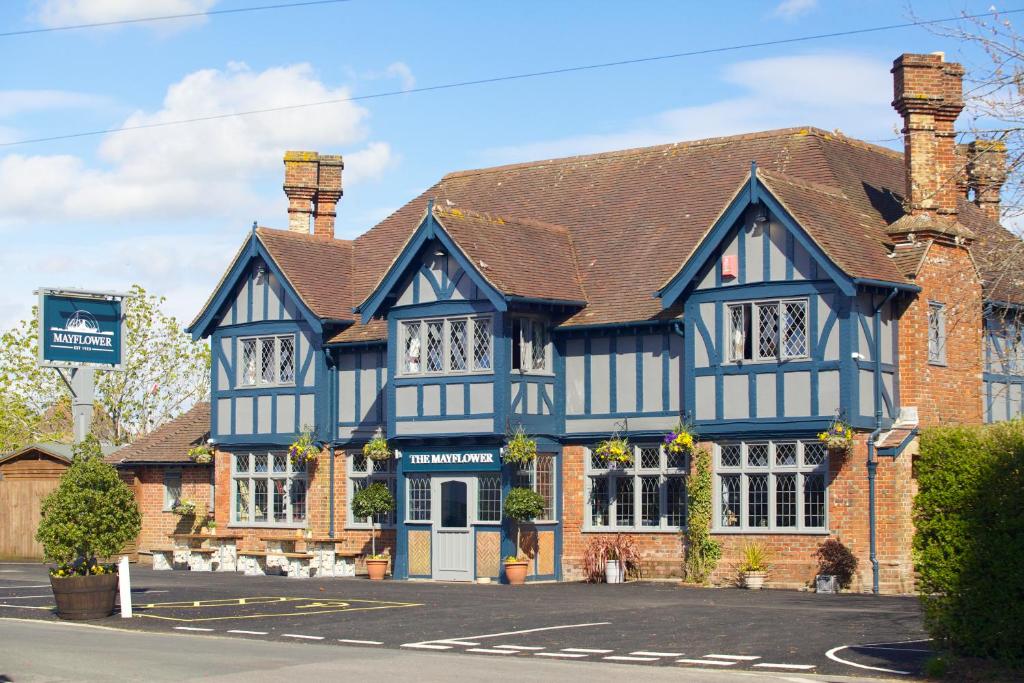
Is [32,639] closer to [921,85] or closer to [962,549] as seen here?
[962,549]

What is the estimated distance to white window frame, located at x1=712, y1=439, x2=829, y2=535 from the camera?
92.4 ft

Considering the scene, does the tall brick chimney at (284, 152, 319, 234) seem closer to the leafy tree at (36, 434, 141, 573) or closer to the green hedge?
the leafy tree at (36, 434, 141, 573)

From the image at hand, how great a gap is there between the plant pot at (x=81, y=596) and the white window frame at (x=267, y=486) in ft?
41.1

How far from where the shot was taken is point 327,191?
39500 millimetres

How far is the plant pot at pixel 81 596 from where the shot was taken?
74.7ft

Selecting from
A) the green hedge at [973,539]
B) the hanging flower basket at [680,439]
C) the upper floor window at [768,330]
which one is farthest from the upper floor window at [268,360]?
the green hedge at [973,539]

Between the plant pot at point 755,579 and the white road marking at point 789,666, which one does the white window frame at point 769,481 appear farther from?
the white road marking at point 789,666

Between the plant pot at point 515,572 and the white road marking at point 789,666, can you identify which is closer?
the white road marking at point 789,666

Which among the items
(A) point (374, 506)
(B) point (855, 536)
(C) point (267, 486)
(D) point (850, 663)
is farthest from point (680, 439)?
(D) point (850, 663)

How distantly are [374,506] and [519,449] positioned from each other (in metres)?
4.34

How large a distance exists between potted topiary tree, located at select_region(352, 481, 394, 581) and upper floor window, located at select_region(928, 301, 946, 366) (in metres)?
12.2

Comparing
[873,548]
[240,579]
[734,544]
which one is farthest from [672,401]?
[240,579]

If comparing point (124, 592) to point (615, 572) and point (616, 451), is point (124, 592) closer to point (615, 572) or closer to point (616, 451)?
point (615, 572)

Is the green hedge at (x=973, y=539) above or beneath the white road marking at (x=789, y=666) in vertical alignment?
above
